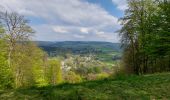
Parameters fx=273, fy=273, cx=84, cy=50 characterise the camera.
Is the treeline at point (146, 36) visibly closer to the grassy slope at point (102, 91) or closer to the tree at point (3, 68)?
the tree at point (3, 68)

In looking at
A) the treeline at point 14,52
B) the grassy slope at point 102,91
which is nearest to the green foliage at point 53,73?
the treeline at point 14,52

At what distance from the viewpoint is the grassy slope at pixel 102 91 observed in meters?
11.0

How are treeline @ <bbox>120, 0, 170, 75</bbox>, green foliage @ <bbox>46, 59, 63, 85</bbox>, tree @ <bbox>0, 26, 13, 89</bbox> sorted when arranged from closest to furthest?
treeline @ <bbox>120, 0, 170, 75</bbox>, tree @ <bbox>0, 26, 13, 89</bbox>, green foliage @ <bbox>46, 59, 63, 85</bbox>

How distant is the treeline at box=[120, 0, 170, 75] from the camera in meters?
35.8

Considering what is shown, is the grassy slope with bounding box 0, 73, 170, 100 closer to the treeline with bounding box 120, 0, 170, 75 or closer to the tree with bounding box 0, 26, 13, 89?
the treeline with bounding box 120, 0, 170, 75

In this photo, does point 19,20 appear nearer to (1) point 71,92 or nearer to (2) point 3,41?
(2) point 3,41

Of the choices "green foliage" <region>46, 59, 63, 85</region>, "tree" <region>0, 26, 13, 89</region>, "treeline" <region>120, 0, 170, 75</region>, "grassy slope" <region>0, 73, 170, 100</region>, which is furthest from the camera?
"green foliage" <region>46, 59, 63, 85</region>

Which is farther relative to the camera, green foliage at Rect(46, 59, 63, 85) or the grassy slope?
green foliage at Rect(46, 59, 63, 85)

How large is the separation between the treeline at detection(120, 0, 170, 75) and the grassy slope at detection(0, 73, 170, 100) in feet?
75.0

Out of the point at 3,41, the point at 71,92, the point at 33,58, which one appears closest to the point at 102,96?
the point at 71,92

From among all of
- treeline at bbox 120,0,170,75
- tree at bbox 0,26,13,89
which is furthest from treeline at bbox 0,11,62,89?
treeline at bbox 120,0,170,75

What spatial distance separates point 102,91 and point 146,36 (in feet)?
93.7

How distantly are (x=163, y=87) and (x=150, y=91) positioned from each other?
2.65 ft

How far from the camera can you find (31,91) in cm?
1205
